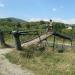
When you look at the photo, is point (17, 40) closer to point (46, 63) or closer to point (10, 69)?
point (46, 63)

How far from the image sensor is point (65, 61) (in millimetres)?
11406

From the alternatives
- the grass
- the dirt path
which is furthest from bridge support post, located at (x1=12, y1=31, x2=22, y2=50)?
the dirt path

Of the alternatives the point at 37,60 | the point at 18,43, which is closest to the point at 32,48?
the point at 18,43

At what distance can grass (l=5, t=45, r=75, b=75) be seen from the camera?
970cm

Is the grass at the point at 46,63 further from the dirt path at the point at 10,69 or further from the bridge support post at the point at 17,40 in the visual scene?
the bridge support post at the point at 17,40

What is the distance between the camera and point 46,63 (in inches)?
432

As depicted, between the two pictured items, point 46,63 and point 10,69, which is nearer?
point 10,69

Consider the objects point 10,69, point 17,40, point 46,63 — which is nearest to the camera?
point 10,69

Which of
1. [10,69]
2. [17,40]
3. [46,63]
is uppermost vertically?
[17,40]

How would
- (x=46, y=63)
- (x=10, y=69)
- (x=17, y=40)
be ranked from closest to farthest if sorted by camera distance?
(x=10, y=69) → (x=46, y=63) → (x=17, y=40)

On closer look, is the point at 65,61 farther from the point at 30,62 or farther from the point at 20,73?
the point at 20,73

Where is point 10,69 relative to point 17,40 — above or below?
below

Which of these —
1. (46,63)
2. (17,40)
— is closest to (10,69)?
(46,63)

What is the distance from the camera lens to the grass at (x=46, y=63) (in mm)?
9703
